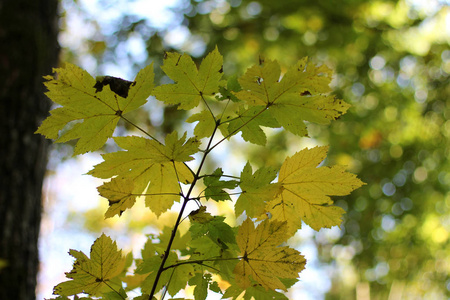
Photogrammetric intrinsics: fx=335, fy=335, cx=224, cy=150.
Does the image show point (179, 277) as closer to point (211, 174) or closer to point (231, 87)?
point (211, 174)

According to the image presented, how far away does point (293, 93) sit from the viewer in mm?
586

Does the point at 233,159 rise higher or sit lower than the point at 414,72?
higher

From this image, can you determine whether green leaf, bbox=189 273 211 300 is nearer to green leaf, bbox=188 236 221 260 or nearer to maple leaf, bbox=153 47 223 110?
green leaf, bbox=188 236 221 260

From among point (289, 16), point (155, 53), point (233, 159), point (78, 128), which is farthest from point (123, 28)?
point (78, 128)

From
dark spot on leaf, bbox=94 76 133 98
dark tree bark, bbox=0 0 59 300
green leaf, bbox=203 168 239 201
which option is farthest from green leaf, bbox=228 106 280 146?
dark tree bark, bbox=0 0 59 300

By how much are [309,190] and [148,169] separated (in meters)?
0.30

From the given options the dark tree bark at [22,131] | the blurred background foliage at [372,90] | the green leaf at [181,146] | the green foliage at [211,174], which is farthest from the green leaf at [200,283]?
the blurred background foliage at [372,90]

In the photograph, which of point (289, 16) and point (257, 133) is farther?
point (289, 16)

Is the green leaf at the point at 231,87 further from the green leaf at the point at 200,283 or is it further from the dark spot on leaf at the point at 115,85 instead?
the green leaf at the point at 200,283

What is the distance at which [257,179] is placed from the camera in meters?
0.57

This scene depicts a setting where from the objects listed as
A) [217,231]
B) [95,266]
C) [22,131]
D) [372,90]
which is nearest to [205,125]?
[217,231]

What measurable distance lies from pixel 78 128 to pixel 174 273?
0.33 meters

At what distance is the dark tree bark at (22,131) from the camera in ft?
4.44

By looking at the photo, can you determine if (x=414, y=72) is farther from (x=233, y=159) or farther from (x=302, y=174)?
(x=302, y=174)
